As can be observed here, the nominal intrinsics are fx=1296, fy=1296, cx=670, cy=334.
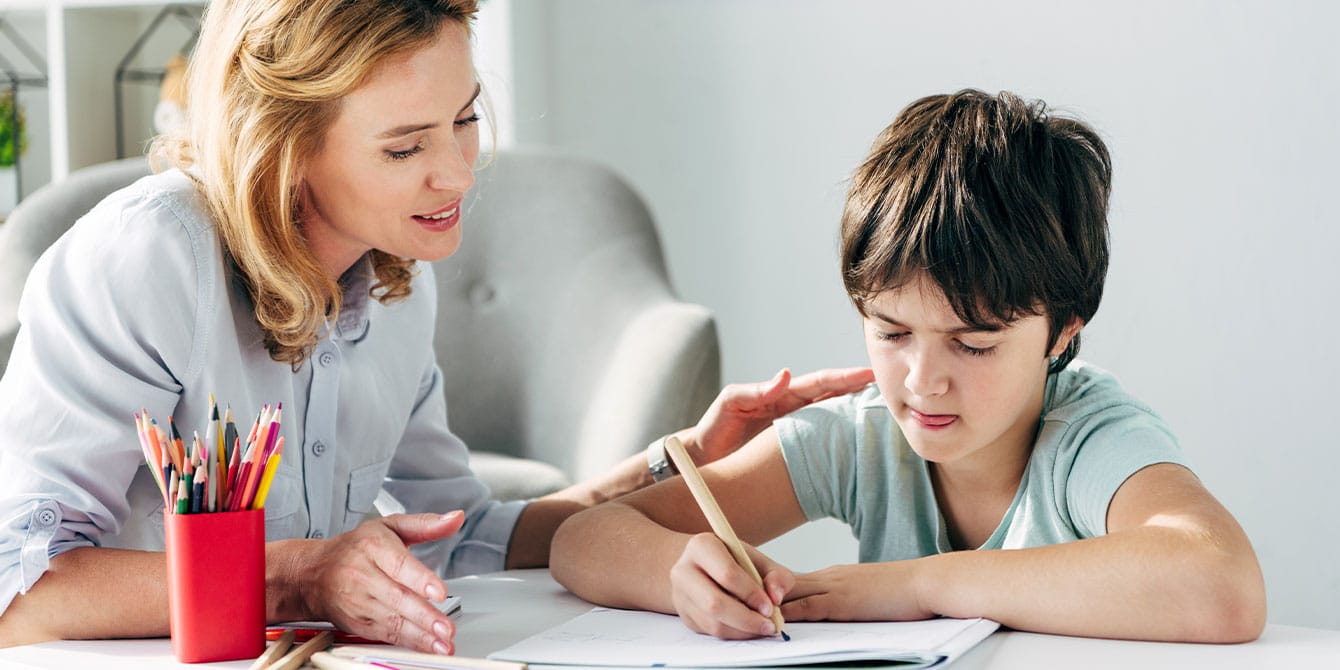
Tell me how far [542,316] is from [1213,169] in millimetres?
1011

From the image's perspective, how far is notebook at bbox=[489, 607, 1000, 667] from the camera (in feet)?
2.51

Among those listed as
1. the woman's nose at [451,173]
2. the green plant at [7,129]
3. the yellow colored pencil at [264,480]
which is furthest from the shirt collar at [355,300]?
the green plant at [7,129]

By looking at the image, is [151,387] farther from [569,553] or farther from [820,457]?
[820,457]

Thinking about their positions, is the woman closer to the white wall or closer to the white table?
the white table

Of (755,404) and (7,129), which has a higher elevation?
(7,129)

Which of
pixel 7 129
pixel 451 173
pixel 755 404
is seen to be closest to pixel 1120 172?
pixel 755 404

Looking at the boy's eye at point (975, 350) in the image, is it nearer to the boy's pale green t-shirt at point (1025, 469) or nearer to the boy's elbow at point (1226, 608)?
the boy's pale green t-shirt at point (1025, 469)

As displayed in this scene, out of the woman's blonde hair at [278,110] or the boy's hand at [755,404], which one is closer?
the woman's blonde hair at [278,110]

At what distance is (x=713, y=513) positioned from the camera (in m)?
0.82

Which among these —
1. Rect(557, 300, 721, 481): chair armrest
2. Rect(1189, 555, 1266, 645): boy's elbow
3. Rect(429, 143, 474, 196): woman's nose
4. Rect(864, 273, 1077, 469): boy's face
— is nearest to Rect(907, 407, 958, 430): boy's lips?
Rect(864, 273, 1077, 469): boy's face

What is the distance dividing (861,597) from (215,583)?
420 millimetres

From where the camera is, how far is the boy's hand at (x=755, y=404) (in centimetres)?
117

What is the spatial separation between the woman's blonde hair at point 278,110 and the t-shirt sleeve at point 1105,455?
2.02ft

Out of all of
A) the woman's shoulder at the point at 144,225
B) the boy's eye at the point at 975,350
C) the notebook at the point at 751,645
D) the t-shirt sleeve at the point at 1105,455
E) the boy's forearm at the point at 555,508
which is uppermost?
the woman's shoulder at the point at 144,225
